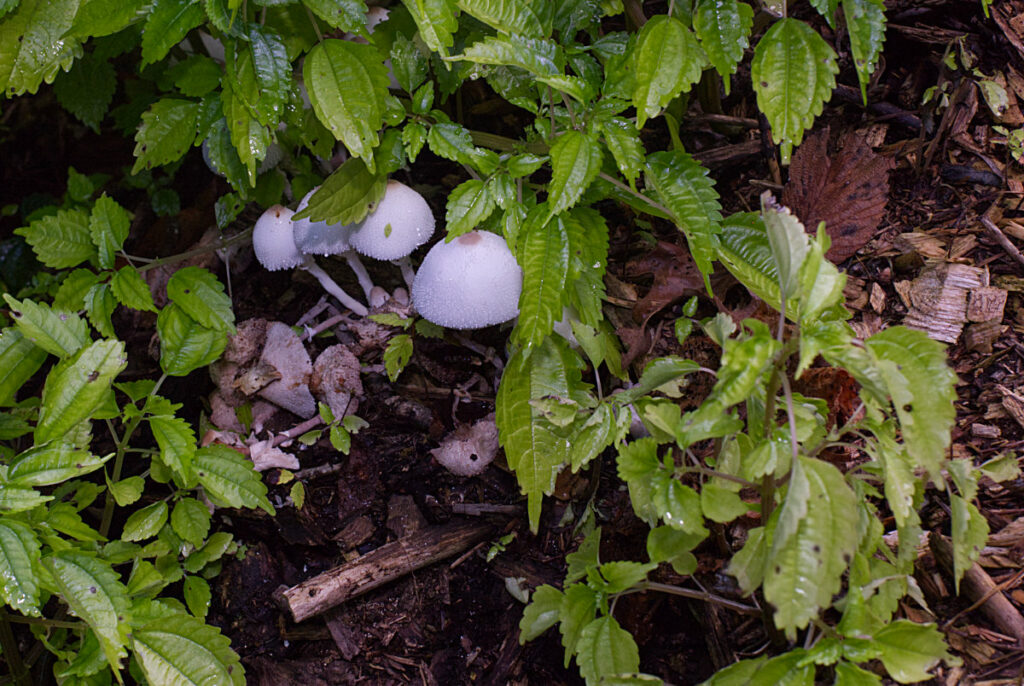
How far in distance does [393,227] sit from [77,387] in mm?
870

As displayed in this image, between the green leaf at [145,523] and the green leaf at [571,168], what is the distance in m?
1.30

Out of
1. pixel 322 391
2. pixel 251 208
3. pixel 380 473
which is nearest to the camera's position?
pixel 380 473

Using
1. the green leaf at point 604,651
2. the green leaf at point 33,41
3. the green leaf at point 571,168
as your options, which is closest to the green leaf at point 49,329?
the green leaf at point 33,41

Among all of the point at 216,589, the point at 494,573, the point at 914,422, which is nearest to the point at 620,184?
the point at 914,422

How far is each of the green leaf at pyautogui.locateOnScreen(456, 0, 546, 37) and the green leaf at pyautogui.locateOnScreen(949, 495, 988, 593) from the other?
1.24 m

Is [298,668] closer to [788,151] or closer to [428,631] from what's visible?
[428,631]

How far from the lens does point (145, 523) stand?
1912 millimetres

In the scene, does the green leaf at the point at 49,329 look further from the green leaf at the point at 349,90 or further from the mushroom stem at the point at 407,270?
the mushroom stem at the point at 407,270

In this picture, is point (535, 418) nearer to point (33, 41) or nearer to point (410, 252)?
point (410, 252)

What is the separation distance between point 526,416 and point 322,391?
2.62 feet

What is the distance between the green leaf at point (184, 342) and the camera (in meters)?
2.00

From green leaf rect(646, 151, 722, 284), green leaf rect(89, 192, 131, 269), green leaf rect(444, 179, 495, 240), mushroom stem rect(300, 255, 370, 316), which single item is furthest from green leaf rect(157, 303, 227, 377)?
green leaf rect(646, 151, 722, 284)

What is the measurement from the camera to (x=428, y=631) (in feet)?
6.22

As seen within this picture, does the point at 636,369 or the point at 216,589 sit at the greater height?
the point at 636,369
